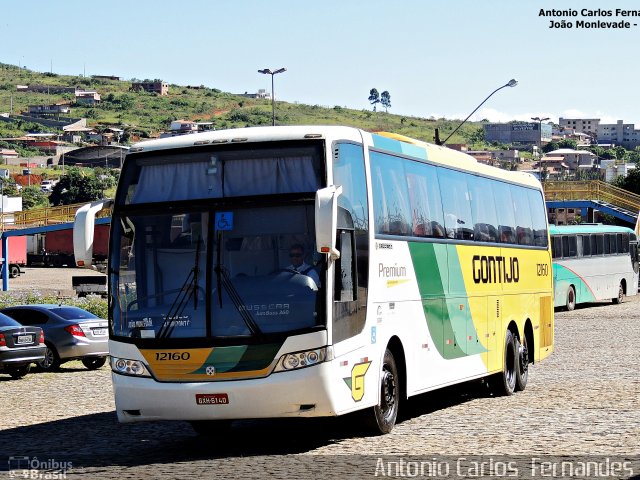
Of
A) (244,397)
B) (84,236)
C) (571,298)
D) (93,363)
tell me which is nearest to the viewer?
(244,397)

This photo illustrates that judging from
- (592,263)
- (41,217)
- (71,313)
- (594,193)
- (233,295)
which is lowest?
(592,263)

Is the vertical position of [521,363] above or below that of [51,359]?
above

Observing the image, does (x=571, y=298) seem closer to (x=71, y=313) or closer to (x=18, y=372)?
(x=71, y=313)

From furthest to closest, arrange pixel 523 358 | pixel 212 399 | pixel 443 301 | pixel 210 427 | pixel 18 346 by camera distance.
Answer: pixel 18 346 → pixel 523 358 → pixel 443 301 → pixel 210 427 → pixel 212 399

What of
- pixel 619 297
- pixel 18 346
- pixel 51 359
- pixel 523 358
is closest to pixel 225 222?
pixel 523 358

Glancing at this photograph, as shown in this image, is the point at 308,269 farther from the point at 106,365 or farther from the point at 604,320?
the point at 604,320

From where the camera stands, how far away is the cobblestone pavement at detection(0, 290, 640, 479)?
40.6 ft

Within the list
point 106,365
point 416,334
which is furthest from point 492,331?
point 106,365

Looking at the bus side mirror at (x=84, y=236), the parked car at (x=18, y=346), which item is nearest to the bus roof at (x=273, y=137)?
the bus side mirror at (x=84, y=236)

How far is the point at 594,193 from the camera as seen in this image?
7462 centimetres

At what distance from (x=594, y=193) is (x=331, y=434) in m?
61.9

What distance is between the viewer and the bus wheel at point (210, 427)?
15.4 metres

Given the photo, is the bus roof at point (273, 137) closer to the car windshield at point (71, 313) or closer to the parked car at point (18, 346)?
the parked car at point (18, 346)

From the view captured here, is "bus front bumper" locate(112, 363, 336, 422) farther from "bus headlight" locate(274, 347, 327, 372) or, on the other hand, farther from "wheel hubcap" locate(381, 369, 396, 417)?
"wheel hubcap" locate(381, 369, 396, 417)
